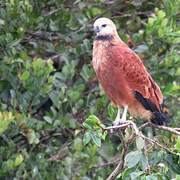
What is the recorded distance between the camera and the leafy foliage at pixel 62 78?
3.86 m

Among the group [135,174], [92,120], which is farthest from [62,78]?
[135,174]

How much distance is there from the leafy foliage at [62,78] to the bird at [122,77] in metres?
0.16

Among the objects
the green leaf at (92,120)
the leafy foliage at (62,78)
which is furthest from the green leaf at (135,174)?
the leafy foliage at (62,78)

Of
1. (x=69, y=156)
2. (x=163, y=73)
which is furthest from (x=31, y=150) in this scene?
(x=163, y=73)

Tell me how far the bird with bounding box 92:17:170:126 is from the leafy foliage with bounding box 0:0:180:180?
0.52 feet

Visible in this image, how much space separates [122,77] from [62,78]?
89 cm

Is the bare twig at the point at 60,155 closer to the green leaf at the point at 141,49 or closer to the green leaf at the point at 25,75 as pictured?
the green leaf at the point at 25,75

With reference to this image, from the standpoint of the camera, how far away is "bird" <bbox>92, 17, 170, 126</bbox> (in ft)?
12.0

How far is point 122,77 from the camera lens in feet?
12.1

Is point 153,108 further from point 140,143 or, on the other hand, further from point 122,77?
point 140,143

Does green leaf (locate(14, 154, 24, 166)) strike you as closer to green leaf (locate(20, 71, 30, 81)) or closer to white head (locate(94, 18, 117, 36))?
green leaf (locate(20, 71, 30, 81))

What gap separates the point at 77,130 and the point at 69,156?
0.29m

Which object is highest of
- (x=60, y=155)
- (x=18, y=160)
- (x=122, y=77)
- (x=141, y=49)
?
(x=141, y=49)

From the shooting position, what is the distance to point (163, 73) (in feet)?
14.1
